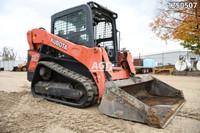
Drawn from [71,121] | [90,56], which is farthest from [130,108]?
[90,56]

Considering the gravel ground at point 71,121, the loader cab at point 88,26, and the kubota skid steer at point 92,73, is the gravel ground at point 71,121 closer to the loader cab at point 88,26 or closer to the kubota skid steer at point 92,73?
the kubota skid steer at point 92,73

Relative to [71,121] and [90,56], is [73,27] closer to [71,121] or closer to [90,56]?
[90,56]

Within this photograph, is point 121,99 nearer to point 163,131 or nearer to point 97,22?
point 163,131

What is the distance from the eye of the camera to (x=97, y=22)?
4.91 m

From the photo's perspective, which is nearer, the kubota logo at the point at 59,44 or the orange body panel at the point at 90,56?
the orange body panel at the point at 90,56

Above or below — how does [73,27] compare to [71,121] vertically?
above

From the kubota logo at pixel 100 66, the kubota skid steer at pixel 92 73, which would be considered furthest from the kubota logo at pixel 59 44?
the kubota logo at pixel 100 66

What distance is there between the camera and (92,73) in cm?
343

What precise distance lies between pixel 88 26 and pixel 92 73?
1.18 meters

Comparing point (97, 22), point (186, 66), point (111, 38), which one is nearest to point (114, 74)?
point (111, 38)

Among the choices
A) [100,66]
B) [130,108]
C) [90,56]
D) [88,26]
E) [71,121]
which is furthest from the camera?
[88,26]

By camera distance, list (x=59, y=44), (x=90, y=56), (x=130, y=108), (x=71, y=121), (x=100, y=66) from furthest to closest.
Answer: (x=59, y=44) → (x=90, y=56) → (x=100, y=66) → (x=71, y=121) → (x=130, y=108)

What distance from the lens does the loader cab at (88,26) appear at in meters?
3.87

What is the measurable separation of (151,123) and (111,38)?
3.07 m
